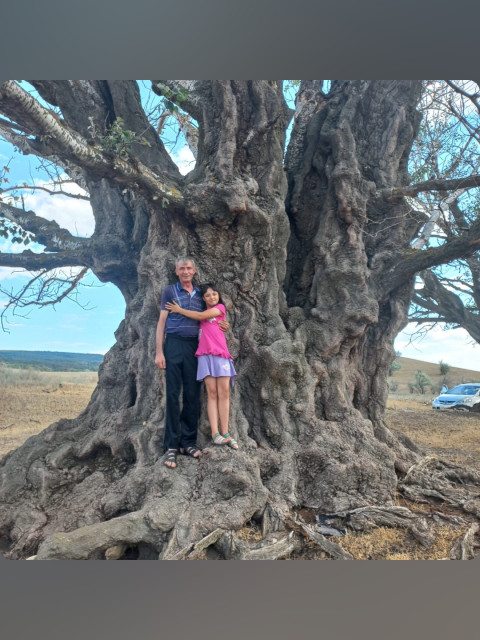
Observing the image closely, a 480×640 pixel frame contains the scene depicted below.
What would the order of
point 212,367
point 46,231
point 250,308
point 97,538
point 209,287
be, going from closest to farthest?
point 97,538, point 212,367, point 209,287, point 250,308, point 46,231

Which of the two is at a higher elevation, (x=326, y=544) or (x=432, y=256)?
(x=432, y=256)

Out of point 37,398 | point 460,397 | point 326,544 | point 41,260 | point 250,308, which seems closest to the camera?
point 326,544

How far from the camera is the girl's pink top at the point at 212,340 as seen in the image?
3975mm

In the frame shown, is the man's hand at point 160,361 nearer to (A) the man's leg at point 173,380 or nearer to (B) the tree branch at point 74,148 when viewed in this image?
(A) the man's leg at point 173,380

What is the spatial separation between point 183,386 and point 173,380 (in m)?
0.11

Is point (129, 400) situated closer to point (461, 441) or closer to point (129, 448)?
point (129, 448)

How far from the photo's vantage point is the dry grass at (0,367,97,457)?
5496 mm

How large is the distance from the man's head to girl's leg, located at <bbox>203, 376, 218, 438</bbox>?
0.88m

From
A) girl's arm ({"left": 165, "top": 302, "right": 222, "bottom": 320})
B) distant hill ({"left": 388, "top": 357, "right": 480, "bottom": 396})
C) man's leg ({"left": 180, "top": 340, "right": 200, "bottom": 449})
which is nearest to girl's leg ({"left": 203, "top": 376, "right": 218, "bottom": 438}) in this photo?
man's leg ({"left": 180, "top": 340, "right": 200, "bottom": 449})

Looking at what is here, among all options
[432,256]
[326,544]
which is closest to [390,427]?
[432,256]

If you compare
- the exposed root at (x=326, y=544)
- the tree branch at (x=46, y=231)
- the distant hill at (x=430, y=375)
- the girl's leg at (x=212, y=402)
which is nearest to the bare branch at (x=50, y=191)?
the tree branch at (x=46, y=231)

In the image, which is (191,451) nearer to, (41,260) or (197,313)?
(197,313)

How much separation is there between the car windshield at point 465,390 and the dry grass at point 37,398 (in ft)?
19.2

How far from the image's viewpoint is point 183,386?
160 inches
